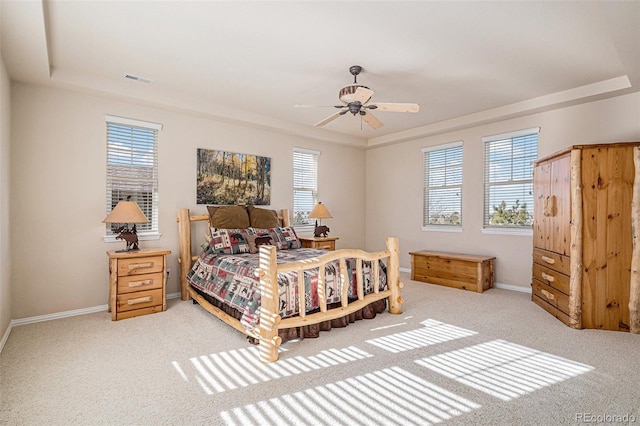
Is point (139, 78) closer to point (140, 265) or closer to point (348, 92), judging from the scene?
point (140, 265)

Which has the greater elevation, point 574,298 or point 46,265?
point 46,265

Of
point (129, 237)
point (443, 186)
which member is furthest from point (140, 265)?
point (443, 186)

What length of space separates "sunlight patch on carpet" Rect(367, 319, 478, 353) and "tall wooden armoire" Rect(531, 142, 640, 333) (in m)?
1.23

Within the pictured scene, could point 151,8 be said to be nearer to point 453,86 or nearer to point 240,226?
point 240,226

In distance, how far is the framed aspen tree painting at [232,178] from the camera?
4.74 meters

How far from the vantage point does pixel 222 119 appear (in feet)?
15.8

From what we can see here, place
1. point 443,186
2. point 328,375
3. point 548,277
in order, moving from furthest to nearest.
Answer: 1. point 443,186
2. point 548,277
3. point 328,375

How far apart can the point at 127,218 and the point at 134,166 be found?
0.94 metres

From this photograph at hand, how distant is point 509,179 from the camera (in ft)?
16.4

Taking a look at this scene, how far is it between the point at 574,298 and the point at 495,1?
9.53 feet

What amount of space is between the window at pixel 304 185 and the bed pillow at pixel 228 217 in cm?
132

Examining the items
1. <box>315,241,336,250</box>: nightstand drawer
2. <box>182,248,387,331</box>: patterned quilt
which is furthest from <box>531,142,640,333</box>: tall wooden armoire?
<box>315,241,336,250</box>: nightstand drawer

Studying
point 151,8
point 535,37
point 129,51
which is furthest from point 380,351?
point 129,51
